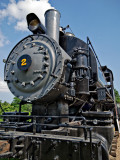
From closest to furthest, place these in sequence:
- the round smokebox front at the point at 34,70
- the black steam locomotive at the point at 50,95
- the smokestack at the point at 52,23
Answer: the black steam locomotive at the point at 50,95
the round smokebox front at the point at 34,70
the smokestack at the point at 52,23

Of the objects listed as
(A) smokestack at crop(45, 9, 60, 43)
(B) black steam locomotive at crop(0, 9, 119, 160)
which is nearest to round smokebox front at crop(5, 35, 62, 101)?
(B) black steam locomotive at crop(0, 9, 119, 160)

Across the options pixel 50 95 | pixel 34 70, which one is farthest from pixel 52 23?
pixel 50 95

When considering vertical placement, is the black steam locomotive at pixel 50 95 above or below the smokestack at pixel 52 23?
below

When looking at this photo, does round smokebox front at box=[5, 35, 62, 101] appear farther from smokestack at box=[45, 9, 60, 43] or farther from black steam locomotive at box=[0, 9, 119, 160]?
smokestack at box=[45, 9, 60, 43]

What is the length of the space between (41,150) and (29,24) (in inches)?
151

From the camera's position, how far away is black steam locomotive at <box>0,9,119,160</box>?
2.44m

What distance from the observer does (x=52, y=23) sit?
5094 millimetres

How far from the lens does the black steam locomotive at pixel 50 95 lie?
2.44 m

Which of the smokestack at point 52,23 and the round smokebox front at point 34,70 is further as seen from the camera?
the smokestack at point 52,23

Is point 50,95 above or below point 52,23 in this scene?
below

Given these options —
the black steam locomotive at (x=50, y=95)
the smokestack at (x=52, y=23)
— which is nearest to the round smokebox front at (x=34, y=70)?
the black steam locomotive at (x=50, y=95)

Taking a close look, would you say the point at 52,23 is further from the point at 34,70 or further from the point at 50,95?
the point at 50,95

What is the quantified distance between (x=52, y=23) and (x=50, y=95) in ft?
9.26

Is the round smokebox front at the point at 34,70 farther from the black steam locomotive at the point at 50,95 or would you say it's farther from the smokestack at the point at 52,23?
the smokestack at the point at 52,23
